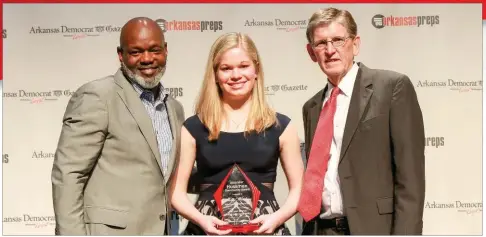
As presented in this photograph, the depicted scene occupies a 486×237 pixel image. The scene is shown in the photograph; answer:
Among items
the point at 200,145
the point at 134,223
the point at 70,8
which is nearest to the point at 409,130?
the point at 200,145

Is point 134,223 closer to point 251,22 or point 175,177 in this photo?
point 175,177

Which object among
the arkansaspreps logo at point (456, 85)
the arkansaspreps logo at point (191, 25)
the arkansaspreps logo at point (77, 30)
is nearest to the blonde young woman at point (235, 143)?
the arkansaspreps logo at point (191, 25)

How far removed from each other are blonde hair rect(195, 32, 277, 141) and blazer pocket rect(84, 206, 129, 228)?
2.11 ft

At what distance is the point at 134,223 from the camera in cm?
321

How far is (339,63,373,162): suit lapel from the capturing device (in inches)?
127

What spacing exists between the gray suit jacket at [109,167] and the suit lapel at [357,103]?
3.09ft

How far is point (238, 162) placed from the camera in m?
3.31

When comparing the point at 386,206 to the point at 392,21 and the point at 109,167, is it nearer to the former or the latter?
the point at 392,21

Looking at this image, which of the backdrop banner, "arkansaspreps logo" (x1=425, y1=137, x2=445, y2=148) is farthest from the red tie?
"arkansaspreps logo" (x1=425, y1=137, x2=445, y2=148)

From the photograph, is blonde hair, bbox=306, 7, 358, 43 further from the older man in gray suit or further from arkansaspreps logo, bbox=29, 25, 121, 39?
arkansaspreps logo, bbox=29, 25, 121, 39

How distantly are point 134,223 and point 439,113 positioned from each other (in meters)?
2.07

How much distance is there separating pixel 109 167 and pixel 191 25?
115 centimetres

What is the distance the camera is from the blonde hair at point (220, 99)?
3.37 metres

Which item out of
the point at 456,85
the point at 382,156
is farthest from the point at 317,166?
the point at 456,85
